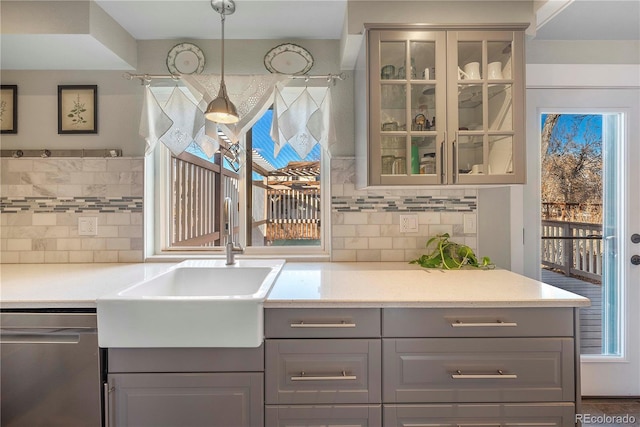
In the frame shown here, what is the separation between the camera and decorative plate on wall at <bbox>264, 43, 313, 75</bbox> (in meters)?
2.01

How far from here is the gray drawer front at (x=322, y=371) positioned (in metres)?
1.26

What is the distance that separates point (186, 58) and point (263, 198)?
93 centimetres

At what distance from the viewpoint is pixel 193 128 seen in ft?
6.49

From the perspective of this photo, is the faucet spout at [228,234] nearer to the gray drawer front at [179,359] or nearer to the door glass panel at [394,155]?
the gray drawer front at [179,359]

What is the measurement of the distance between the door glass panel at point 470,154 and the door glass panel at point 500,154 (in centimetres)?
5

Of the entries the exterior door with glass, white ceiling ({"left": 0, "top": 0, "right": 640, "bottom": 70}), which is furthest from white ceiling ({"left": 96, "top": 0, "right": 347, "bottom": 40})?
the exterior door with glass

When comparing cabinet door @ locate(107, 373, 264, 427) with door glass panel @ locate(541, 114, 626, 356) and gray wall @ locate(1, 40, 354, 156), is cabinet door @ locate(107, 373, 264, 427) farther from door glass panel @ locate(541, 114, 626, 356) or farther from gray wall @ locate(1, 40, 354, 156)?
door glass panel @ locate(541, 114, 626, 356)

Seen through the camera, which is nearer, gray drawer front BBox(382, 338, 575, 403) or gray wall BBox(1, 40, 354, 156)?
gray drawer front BBox(382, 338, 575, 403)

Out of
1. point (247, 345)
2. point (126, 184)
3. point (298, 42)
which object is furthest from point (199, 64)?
point (247, 345)

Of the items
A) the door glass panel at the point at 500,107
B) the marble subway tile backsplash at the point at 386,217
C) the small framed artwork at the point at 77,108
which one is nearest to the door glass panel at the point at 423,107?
the door glass panel at the point at 500,107

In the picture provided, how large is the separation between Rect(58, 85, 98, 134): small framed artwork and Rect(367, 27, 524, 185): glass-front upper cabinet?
1621 mm

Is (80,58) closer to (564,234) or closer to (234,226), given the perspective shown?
(234,226)

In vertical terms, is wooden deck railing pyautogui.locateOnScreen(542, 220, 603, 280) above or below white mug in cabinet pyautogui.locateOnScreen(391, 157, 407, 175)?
below

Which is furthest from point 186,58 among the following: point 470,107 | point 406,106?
point 470,107
